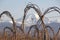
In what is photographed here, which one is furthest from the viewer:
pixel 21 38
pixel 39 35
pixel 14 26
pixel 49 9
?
pixel 21 38

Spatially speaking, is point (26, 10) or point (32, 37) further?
point (32, 37)

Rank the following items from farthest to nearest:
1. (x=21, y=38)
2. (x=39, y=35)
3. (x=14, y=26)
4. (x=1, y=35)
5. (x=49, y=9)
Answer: (x=1, y=35)
(x=21, y=38)
(x=39, y=35)
(x=14, y=26)
(x=49, y=9)

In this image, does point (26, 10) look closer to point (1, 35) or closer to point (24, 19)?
point (24, 19)

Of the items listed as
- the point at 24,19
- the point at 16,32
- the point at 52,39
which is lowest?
the point at 52,39

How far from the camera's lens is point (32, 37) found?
12.8 meters

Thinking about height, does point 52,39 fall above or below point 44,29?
below

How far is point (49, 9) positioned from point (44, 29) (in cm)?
107

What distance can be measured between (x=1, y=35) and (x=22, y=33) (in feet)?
6.24

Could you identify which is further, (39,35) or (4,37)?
(4,37)

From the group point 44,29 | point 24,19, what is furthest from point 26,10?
point 44,29

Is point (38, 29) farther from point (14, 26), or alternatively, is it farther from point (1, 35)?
point (1, 35)

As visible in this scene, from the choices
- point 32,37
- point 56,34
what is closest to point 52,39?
point 56,34

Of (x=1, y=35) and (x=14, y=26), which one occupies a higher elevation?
(x=14, y=26)

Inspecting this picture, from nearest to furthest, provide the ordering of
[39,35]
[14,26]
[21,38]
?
1. [14,26]
2. [39,35]
3. [21,38]
